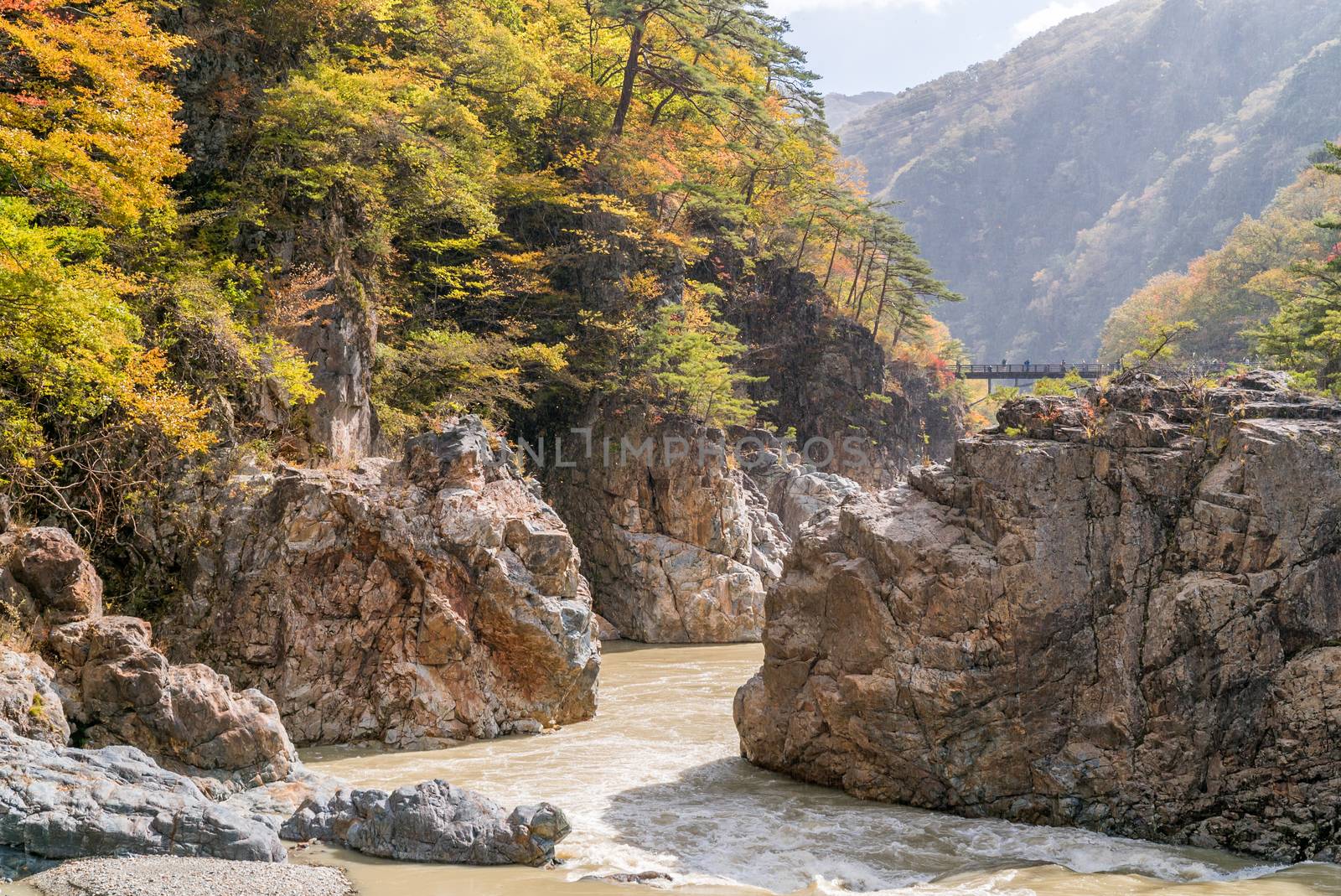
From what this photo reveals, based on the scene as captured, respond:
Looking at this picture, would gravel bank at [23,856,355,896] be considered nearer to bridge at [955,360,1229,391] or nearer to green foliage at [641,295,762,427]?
bridge at [955,360,1229,391]

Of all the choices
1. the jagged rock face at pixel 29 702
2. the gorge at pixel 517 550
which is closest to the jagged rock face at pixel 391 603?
the gorge at pixel 517 550

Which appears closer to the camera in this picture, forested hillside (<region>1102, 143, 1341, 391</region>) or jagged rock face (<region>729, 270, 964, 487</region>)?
forested hillside (<region>1102, 143, 1341, 391</region>)

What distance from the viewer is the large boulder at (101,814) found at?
23.4 feet

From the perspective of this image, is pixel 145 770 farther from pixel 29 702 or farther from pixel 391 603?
pixel 391 603

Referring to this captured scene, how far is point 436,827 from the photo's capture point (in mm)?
8180

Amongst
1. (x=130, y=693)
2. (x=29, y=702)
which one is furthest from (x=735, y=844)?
(x=29, y=702)

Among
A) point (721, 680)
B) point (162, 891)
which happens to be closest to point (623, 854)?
point (162, 891)

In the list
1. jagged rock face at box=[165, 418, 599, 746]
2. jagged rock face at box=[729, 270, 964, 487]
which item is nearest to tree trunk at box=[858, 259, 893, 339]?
jagged rock face at box=[729, 270, 964, 487]

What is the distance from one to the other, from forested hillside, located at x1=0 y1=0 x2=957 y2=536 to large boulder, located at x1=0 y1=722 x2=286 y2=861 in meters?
3.94

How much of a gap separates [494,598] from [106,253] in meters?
6.72

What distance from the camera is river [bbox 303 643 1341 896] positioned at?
7.72 m

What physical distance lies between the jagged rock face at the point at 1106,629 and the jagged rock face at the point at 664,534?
13.3 m

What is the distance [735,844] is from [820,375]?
2942 cm

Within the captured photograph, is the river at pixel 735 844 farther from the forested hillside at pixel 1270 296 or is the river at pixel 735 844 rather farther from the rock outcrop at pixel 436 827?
the forested hillside at pixel 1270 296
